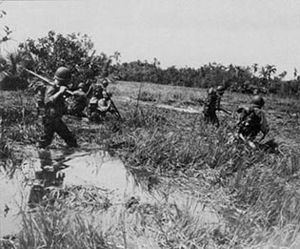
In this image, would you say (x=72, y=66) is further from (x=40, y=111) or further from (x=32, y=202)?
(x=32, y=202)

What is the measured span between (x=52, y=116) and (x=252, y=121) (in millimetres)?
3438

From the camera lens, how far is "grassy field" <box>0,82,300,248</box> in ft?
11.7

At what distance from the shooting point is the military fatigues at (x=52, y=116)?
257 inches

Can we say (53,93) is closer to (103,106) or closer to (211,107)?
(103,106)

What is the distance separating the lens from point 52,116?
6.61m

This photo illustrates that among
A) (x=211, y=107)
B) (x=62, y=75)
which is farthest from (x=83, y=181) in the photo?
(x=211, y=107)

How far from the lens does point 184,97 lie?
19062 millimetres

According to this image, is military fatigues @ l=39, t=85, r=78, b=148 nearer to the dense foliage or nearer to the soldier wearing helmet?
the soldier wearing helmet

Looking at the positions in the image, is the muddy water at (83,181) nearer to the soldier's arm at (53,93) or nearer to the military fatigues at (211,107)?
the soldier's arm at (53,93)

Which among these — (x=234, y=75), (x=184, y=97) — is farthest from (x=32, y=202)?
(x=234, y=75)

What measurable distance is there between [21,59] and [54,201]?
9604 mm

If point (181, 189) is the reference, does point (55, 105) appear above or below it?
above

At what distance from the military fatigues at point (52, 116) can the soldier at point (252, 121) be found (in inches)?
118

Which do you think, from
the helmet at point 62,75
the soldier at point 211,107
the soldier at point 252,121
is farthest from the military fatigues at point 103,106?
the soldier at point 252,121
